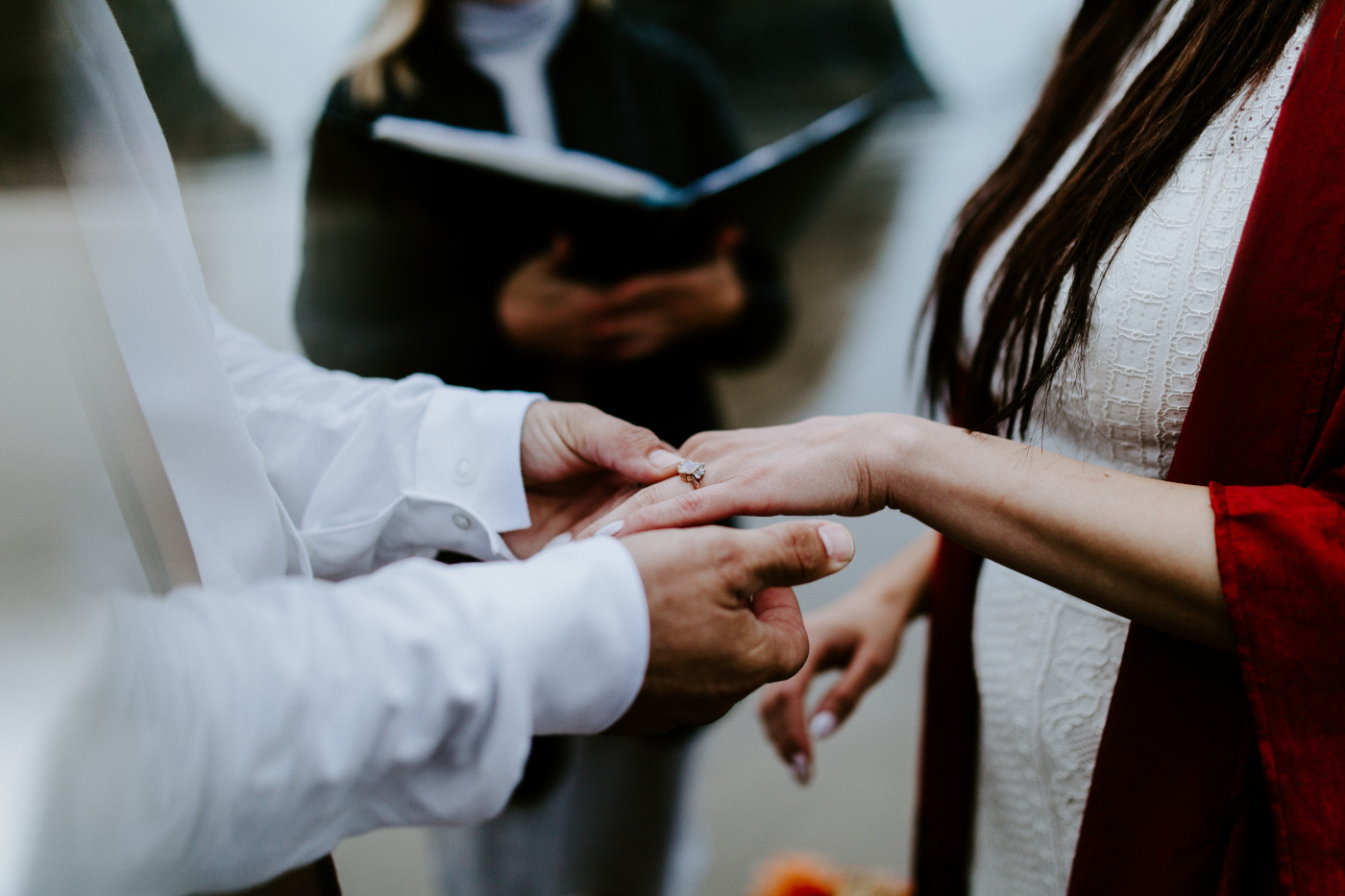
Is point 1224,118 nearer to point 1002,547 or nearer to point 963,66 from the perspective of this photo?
point 1002,547

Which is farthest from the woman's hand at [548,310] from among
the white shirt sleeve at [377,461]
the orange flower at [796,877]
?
the orange flower at [796,877]

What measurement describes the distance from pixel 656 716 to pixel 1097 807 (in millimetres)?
337

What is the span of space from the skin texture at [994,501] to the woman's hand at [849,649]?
0.33 meters

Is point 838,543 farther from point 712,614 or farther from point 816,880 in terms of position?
point 816,880

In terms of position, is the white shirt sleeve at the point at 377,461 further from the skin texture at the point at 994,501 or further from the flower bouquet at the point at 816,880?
the flower bouquet at the point at 816,880

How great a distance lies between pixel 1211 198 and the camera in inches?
17.6

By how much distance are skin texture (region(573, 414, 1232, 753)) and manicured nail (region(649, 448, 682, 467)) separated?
0.02m

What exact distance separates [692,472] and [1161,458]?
32 cm

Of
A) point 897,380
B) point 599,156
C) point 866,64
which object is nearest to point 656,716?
point 599,156

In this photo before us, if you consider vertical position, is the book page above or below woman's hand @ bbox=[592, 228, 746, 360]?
above

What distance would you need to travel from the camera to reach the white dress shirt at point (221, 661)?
12.8 inches

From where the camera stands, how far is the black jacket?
83 centimetres

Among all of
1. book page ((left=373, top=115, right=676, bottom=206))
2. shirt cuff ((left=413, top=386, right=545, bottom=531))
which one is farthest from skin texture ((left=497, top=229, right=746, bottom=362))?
shirt cuff ((left=413, top=386, right=545, bottom=531))

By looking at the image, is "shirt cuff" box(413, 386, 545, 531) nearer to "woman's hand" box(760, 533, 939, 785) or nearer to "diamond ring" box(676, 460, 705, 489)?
"diamond ring" box(676, 460, 705, 489)
